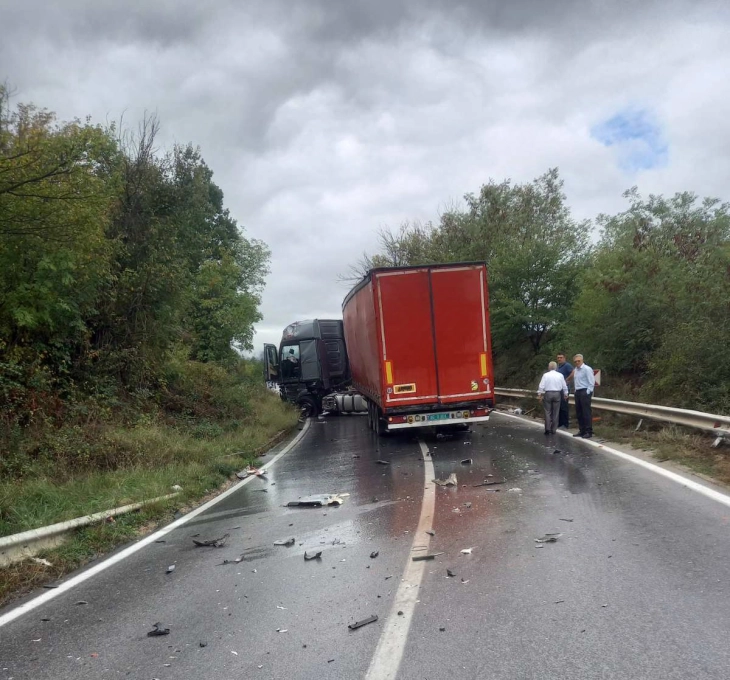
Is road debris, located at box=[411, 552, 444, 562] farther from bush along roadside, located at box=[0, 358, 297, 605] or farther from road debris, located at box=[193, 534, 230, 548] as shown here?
bush along roadside, located at box=[0, 358, 297, 605]

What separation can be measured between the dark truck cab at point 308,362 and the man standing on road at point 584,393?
1333cm

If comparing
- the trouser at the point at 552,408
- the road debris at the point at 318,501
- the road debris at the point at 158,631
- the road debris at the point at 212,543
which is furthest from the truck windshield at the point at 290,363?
the road debris at the point at 158,631

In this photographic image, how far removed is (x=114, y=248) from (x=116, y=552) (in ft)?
34.6

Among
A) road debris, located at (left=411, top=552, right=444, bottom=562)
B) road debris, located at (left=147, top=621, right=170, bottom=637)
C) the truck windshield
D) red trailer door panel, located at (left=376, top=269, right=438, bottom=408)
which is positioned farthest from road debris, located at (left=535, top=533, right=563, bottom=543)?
the truck windshield

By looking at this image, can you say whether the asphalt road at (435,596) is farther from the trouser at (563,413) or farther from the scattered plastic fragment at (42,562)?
the trouser at (563,413)

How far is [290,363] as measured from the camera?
25672mm

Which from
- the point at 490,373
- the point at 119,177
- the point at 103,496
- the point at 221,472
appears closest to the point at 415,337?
the point at 490,373

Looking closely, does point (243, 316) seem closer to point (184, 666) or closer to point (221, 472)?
point (221, 472)

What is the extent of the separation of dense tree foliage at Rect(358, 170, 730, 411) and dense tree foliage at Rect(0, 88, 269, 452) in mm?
12202

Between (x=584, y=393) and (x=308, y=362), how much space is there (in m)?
13.9

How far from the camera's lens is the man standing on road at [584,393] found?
13078 millimetres

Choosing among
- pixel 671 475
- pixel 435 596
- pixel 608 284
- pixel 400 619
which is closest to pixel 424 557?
pixel 435 596

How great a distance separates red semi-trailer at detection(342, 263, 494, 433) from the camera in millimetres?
13375

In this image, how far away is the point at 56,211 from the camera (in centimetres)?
1094
